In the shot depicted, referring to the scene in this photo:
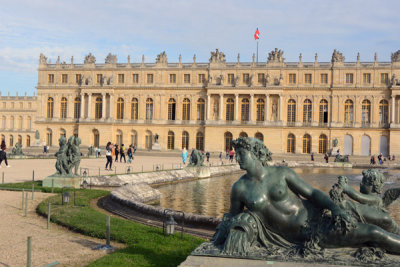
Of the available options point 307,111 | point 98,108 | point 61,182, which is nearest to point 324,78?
point 307,111

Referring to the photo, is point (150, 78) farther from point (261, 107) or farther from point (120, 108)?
point (261, 107)

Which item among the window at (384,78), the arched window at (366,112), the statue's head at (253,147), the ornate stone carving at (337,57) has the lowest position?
the statue's head at (253,147)

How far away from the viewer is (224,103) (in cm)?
6059

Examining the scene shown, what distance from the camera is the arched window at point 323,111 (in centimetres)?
5831

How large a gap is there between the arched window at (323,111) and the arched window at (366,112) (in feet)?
15.4

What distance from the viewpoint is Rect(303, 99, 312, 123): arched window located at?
193 ft

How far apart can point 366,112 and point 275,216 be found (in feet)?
188

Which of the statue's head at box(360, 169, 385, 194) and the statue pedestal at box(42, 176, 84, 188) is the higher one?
the statue's head at box(360, 169, 385, 194)

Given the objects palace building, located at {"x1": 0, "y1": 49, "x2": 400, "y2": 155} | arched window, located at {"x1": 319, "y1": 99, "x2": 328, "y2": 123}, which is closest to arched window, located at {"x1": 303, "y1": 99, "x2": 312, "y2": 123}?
palace building, located at {"x1": 0, "y1": 49, "x2": 400, "y2": 155}

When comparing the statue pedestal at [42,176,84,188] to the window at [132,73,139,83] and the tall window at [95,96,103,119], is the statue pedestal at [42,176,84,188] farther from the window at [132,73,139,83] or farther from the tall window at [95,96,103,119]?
the tall window at [95,96,103,119]

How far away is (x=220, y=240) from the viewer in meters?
4.52

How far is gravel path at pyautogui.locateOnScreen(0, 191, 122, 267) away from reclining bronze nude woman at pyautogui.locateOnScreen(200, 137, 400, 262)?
3118mm

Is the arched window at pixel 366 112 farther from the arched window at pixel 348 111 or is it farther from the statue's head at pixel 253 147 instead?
the statue's head at pixel 253 147

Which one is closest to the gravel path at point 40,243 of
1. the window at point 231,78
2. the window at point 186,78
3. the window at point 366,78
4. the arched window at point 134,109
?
the window at point 231,78
